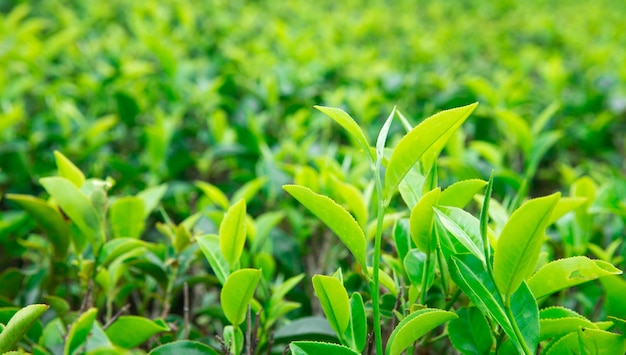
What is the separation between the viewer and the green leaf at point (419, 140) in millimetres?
948

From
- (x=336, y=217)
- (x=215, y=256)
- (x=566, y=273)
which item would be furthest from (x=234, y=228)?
(x=566, y=273)

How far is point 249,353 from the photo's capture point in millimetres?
1112

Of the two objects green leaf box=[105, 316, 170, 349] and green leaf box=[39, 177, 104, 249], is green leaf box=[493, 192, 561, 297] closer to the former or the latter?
green leaf box=[105, 316, 170, 349]

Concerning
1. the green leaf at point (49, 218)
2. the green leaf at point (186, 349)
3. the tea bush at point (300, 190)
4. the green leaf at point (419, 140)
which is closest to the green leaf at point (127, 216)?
the tea bush at point (300, 190)

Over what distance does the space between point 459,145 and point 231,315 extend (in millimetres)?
1137

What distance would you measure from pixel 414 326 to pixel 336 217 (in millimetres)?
215

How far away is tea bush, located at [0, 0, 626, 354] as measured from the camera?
1.00 metres

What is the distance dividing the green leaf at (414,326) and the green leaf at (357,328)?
0.10 m

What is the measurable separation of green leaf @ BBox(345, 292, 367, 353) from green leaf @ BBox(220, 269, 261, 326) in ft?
0.60

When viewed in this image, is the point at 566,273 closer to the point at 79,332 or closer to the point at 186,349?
the point at 186,349

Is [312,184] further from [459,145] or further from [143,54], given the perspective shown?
[143,54]

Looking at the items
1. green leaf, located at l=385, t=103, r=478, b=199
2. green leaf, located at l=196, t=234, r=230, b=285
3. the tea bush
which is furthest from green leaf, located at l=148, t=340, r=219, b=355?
green leaf, located at l=385, t=103, r=478, b=199

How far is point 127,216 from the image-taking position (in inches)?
55.9

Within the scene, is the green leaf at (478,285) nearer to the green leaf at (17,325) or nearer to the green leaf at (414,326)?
the green leaf at (414,326)
